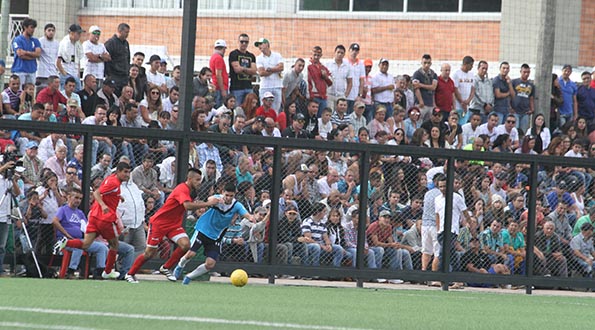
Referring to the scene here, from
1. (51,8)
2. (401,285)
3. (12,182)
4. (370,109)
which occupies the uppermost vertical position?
(51,8)

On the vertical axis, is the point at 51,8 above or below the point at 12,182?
above

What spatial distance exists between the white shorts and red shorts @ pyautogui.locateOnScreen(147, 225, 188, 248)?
365 centimetres

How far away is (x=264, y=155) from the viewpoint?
15688 mm

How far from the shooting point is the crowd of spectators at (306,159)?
1520 cm

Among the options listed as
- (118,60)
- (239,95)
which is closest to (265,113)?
(239,95)

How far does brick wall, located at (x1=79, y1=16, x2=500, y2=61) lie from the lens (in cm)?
2808

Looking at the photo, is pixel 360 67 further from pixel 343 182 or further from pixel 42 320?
pixel 42 320

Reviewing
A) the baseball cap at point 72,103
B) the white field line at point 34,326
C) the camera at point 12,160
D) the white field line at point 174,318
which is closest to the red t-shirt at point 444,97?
the baseball cap at point 72,103

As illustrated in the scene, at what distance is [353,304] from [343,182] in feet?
17.0

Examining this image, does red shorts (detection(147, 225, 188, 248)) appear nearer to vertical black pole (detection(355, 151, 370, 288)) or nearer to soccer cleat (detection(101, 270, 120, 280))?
soccer cleat (detection(101, 270, 120, 280))

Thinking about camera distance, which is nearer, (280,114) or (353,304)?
(353,304)

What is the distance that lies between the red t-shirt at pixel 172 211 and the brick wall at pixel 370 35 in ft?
42.8

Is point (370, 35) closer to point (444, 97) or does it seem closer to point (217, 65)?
point (444, 97)

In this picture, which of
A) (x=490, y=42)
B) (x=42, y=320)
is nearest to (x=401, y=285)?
(x=42, y=320)
